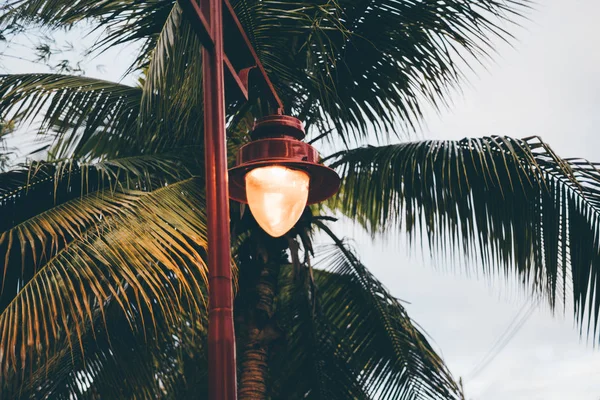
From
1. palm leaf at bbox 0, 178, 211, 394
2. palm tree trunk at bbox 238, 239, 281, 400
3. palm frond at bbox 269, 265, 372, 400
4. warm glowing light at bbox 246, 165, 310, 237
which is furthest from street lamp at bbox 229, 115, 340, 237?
palm frond at bbox 269, 265, 372, 400

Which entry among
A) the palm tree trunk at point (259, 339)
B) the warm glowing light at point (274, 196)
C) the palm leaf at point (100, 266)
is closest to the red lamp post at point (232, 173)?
the warm glowing light at point (274, 196)

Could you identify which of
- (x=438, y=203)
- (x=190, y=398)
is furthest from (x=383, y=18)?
(x=190, y=398)

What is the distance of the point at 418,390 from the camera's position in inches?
302

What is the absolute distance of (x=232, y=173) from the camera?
4254 mm

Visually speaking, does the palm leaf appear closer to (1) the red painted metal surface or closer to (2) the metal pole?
(1) the red painted metal surface

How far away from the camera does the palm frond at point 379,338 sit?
7.66m

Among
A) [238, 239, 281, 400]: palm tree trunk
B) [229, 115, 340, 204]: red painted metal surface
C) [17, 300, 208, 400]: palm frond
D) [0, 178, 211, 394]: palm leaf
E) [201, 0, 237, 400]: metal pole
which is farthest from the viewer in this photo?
[238, 239, 281, 400]: palm tree trunk

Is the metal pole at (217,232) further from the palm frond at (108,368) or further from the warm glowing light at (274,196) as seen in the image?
the palm frond at (108,368)

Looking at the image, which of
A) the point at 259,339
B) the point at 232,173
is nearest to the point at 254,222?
the point at 259,339

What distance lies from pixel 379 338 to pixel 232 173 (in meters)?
4.04

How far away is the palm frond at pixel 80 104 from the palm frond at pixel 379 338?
6.37ft

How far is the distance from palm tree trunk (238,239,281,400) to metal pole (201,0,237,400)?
321 cm

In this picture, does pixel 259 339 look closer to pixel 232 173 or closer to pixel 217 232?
pixel 232 173

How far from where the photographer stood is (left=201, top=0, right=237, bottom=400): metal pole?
10.2 feet
